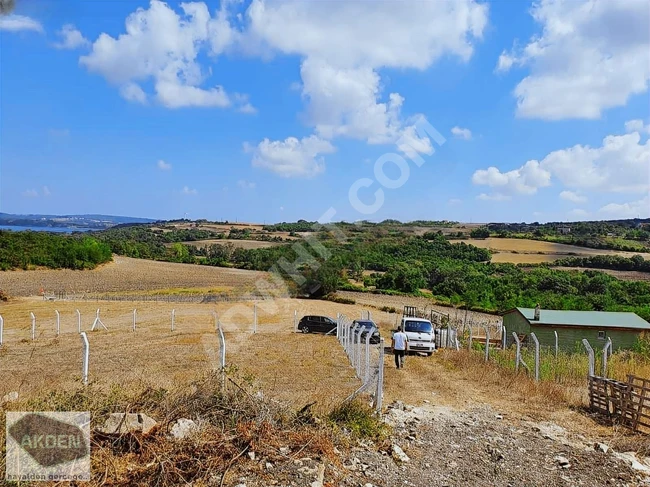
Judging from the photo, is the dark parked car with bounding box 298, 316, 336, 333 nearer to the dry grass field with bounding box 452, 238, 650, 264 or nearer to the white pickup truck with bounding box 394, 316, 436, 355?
the white pickup truck with bounding box 394, 316, 436, 355

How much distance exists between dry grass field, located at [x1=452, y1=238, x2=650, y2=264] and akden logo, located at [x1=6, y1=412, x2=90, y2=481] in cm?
7767

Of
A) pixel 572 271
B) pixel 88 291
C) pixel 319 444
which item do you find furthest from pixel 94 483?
pixel 572 271

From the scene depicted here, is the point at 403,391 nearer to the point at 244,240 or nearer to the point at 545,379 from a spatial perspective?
the point at 545,379

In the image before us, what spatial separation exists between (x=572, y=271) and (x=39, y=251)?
256 ft

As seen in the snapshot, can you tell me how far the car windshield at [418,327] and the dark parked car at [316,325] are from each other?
7.58m

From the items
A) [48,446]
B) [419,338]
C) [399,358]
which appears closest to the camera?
[48,446]

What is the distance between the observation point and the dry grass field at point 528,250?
3031 inches

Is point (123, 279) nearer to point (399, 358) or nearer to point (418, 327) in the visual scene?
point (418, 327)

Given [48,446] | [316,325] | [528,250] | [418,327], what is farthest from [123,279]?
[48,446]

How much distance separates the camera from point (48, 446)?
5461 mm

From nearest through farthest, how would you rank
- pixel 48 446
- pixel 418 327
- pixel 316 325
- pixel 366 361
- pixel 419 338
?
pixel 48 446, pixel 366 361, pixel 419 338, pixel 418 327, pixel 316 325

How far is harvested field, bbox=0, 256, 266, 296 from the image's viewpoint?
5686 centimetres

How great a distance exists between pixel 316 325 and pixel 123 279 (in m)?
47.6

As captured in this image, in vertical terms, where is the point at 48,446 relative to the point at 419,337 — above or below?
above
